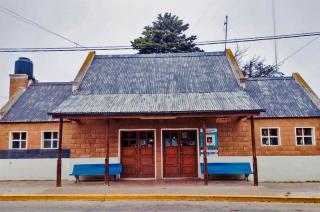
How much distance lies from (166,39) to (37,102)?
1759 centimetres

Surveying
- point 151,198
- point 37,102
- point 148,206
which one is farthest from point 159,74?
point 148,206

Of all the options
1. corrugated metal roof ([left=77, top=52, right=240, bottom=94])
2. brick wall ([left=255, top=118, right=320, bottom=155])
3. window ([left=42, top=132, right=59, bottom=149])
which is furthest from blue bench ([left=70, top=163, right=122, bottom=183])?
brick wall ([left=255, top=118, right=320, bottom=155])

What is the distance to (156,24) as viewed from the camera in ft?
111

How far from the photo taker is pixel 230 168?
1434 cm

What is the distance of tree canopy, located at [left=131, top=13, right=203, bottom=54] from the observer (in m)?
31.1

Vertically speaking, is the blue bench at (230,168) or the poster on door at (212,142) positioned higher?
the poster on door at (212,142)

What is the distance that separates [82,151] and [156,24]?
73.0 feet

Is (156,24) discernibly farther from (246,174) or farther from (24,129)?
(246,174)

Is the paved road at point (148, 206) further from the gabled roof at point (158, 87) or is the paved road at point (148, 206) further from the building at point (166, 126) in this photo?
the gabled roof at point (158, 87)

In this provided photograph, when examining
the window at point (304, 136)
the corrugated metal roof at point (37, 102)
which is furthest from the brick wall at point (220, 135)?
the corrugated metal roof at point (37, 102)

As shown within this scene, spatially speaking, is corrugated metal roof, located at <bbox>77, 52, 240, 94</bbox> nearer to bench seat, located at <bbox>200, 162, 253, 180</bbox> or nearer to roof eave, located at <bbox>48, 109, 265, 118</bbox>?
roof eave, located at <bbox>48, 109, 265, 118</bbox>

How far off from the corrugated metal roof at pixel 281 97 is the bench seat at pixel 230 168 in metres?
2.95

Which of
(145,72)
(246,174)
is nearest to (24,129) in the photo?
(145,72)

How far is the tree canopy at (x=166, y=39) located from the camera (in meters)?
31.1
